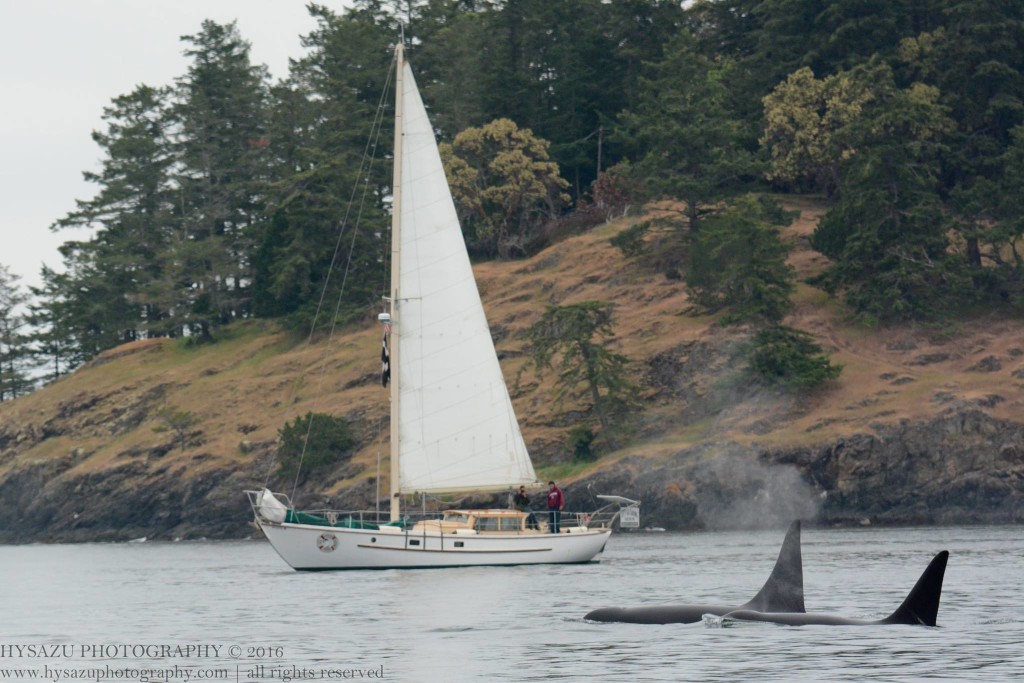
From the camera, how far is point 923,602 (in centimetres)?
2698

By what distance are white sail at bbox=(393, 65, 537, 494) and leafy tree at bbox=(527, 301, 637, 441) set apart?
1201 inches

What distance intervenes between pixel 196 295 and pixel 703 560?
87121 mm

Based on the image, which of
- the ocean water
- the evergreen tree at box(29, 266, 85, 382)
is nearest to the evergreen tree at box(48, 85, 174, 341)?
the evergreen tree at box(29, 266, 85, 382)

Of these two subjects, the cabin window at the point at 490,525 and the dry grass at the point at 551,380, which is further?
the dry grass at the point at 551,380

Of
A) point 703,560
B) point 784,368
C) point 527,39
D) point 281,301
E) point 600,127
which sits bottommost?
point 703,560

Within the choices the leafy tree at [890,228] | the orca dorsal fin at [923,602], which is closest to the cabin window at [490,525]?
the orca dorsal fin at [923,602]

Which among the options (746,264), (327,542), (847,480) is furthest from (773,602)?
(746,264)

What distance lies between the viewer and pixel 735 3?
119m

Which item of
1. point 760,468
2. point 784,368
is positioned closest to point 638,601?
point 760,468

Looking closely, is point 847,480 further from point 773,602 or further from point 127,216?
point 127,216

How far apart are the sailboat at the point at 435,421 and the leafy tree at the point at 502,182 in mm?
59356

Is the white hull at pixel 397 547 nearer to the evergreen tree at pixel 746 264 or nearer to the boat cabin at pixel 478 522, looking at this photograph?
the boat cabin at pixel 478 522

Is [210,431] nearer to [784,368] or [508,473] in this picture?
[784,368]

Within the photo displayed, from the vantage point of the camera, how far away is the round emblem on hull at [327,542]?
163ft
